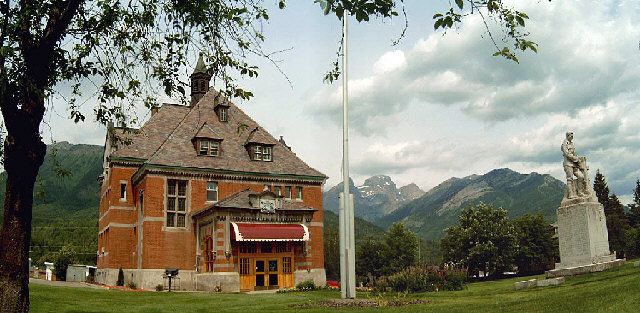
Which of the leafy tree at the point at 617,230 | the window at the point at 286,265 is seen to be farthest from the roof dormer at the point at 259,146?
the leafy tree at the point at 617,230

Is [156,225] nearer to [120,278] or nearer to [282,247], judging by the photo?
[120,278]

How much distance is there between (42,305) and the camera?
1883cm

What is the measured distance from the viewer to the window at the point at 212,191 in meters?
→ 39.3

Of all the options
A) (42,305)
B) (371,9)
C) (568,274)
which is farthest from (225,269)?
(371,9)

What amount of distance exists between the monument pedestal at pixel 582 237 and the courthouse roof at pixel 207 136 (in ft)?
66.8

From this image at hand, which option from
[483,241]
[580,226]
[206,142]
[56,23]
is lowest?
[483,241]

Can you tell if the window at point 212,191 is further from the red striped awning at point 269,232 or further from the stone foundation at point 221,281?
the stone foundation at point 221,281

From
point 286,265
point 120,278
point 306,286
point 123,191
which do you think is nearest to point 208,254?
point 286,265

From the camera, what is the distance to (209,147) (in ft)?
131

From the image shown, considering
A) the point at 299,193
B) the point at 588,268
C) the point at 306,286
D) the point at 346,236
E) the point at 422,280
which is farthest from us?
the point at 299,193

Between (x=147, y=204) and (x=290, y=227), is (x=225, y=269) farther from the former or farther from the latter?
(x=147, y=204)

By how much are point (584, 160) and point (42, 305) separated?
2559 cm

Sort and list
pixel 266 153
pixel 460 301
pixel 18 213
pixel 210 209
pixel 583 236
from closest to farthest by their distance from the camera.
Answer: pixel 18 213 → pixel 460 301 → pixel 583 236 → pixel 210 209 → pixel 266 153

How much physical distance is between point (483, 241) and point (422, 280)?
3838cm
